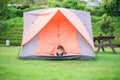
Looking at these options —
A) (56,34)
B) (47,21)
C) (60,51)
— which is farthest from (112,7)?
(60,51)

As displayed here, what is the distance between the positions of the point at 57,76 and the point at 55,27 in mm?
5769

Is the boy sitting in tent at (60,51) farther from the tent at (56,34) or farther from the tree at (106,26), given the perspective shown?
the tree at (106,26)

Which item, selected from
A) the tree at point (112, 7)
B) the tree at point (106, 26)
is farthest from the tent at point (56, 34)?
the tree at point (112, 7)

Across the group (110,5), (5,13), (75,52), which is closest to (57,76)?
(75,52)

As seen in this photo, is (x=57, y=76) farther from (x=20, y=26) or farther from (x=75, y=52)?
(x=20, y=26)

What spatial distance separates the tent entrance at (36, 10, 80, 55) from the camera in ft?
48.2

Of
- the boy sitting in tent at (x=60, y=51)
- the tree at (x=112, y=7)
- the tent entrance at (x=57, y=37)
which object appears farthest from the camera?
the tree at (x=112, y=7)

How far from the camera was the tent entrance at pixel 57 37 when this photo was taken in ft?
48.2

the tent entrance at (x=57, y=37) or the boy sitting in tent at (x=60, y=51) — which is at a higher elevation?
the tent entrance at (x=57, y=37)

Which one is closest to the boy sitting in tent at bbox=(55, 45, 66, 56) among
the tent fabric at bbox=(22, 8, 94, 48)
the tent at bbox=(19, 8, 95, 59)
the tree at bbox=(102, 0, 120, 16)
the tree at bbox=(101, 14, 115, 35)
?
the tent at bbox=(19, 8, 95, 59)

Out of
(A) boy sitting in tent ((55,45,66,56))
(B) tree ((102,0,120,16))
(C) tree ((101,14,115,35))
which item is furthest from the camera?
(B) tree ((102,0,120,16))

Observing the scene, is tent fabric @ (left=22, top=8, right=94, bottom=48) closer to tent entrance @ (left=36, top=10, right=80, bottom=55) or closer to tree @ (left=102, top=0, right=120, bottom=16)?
tent entrance @ (left=36, top=10, right=80, bottom=55)

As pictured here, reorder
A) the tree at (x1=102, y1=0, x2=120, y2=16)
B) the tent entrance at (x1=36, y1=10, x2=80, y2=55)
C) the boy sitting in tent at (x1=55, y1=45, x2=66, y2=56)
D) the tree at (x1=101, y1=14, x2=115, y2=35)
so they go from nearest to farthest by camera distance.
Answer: the boy sitting in tent at (x1=55, y1=45, x2=66, y2=56)
the tent entrance at (x1=36, y1=10, x2=80, y2=55)
the tree at (x1=101, y1=14, x2=115, y2=35)
the tree at (x1=102, y1=0, x2=120, y2=16)

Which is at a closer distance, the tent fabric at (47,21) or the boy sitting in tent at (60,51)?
the boy sitting in tent at (60,51)
